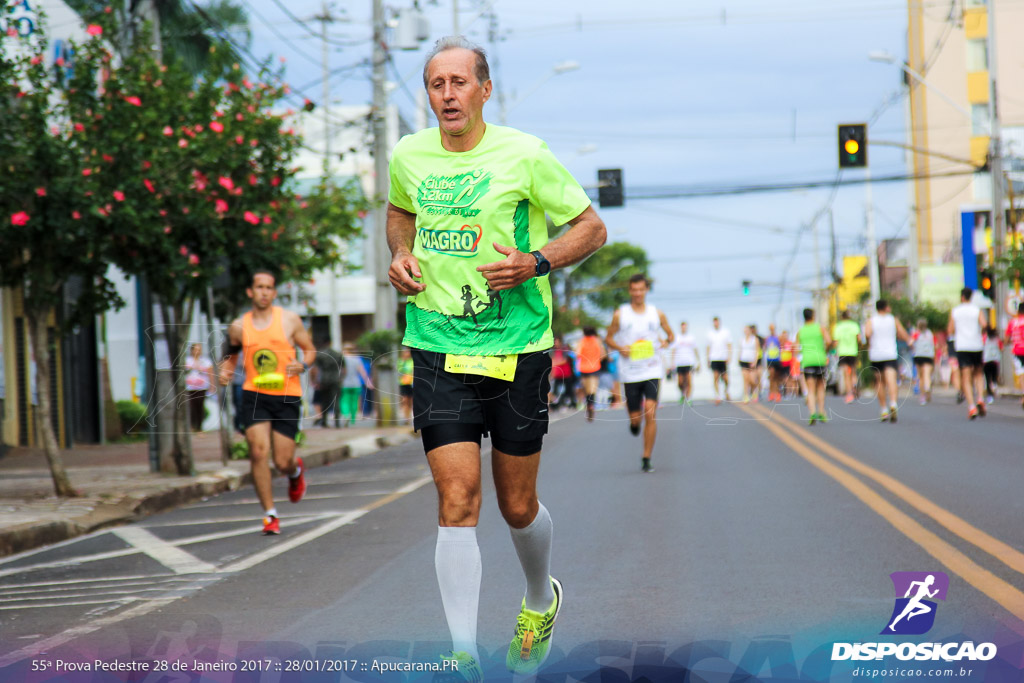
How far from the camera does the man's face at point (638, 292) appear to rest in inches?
510

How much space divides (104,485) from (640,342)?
550 centimetres

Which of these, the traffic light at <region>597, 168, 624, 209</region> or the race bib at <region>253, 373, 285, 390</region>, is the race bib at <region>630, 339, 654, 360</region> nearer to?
the race bib at <region>253, 373, 285, 390</region>

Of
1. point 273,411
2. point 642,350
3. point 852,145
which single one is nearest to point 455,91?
point 273,411

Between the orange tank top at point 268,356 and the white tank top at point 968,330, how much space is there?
12.9m

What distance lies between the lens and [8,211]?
11570 mm

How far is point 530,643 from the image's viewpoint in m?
4.63

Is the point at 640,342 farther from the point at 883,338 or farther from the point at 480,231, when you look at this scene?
the point at 480,231

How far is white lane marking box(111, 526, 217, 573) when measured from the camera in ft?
26.2

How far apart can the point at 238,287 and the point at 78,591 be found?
929 cm

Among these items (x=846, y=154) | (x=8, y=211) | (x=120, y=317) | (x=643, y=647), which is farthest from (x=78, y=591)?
(x=846, y=154)

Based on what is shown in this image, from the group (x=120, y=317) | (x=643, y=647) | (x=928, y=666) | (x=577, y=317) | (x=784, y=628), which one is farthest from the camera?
(x=577, y=317)

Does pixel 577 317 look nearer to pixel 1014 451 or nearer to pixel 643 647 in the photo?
pixel 1014 451

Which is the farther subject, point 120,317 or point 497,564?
point 120,317

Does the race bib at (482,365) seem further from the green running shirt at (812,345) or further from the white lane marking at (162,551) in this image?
the green running shirt at (812,345)
